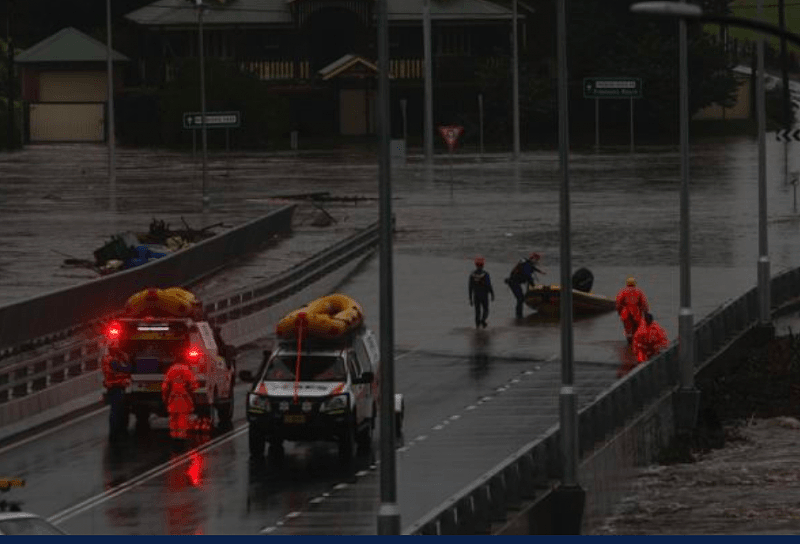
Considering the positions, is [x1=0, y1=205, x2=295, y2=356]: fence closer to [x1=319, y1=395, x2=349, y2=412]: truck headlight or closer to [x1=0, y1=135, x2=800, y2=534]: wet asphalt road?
[x1=0, y1=135, x2=800, y2=534]: wet asphalt road

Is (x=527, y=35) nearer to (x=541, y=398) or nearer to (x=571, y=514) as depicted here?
(x=541, y=398)

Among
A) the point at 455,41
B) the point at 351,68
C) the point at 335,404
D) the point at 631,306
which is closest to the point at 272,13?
the point at 351,68

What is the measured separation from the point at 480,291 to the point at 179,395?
18.3 m

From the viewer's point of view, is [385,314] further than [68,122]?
No

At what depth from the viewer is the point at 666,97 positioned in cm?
14938

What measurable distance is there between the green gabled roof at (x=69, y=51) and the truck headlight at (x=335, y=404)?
126 m

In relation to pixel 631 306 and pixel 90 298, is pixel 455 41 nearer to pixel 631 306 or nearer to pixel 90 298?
pixel 90 298

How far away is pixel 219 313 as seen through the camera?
56812 millimetres

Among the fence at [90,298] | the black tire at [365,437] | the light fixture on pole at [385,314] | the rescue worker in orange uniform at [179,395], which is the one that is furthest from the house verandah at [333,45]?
the light fixture on pole at [385,314]

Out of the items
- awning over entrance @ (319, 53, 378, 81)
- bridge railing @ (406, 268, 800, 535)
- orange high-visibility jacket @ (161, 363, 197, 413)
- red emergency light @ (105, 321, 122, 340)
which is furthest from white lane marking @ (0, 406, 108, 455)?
awning over entrance @ (319, 53, 378, 81)

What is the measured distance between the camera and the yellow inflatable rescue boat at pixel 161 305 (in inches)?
1601

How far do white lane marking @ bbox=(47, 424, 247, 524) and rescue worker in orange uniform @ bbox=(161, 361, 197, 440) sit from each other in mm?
606

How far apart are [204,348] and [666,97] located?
11174 centimetres

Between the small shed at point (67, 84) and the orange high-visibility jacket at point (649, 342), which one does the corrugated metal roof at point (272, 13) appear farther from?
the orange high-visibility jacket at point (649, 342)
